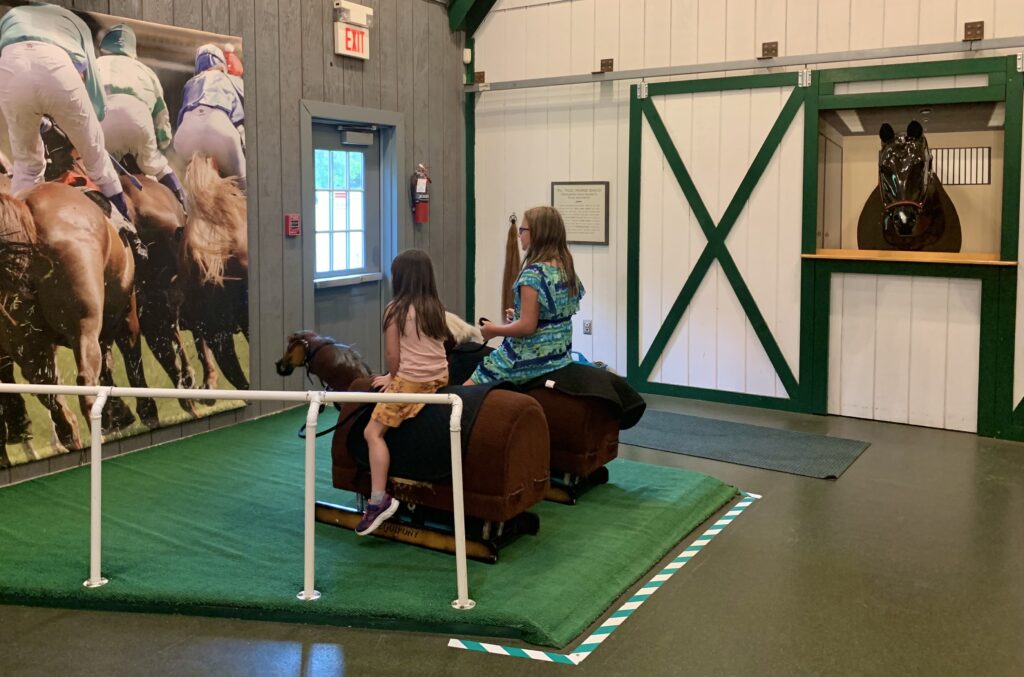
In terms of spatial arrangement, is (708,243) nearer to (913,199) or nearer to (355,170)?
(913,199)

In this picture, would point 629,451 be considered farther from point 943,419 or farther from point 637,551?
point 943,419

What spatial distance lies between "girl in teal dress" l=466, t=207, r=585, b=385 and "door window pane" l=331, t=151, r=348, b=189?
Result: 3.19m

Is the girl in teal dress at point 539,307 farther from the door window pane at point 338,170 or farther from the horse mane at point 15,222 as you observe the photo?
the door window pane at point 338,170

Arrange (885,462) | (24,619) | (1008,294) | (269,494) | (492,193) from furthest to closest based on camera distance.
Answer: (492,193) < (1008,294) < (885,462) < (269,494) < (24,619)

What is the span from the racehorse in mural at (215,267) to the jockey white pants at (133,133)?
0.26 metres

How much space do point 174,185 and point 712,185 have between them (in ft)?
12.9

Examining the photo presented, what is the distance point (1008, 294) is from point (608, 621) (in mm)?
A: 4169

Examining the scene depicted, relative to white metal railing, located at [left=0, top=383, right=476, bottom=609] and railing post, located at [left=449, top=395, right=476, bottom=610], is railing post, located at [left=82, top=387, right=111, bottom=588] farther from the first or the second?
railing post, located at [left=449, top=395, right=476, bottom=610]

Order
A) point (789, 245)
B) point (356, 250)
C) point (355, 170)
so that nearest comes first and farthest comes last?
point (789, 245), point (355, 170), point (356, 250)

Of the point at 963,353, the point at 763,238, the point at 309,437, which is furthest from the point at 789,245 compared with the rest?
the point at 309,437

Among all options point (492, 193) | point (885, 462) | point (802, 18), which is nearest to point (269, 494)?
point (885, 462)

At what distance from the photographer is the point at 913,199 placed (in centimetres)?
631

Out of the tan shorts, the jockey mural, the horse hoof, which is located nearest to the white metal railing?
the tan shorts

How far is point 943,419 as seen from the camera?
260 inches
